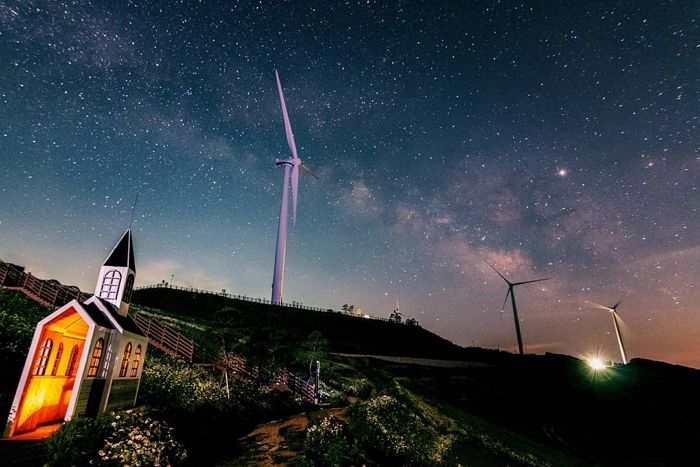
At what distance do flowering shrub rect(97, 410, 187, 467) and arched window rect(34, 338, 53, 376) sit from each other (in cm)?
476

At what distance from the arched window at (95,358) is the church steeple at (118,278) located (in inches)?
149

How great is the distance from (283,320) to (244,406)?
56189 mm

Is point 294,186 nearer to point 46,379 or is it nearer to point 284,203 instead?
point 284,203

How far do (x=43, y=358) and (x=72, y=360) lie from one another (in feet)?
10.2

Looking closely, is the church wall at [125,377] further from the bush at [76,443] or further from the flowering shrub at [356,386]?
the flowering shrub at [356,386]

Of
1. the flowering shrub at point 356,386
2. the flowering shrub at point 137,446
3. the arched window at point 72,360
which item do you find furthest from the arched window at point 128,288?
the flowering shrub at point 356,386

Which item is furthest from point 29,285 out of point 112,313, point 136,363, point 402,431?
point 402,431

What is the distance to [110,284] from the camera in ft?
65.5

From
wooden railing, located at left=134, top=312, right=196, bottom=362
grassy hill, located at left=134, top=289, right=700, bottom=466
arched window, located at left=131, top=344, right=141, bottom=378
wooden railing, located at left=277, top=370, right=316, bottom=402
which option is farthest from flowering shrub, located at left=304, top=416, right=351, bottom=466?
wooden railing, located at left=134, top=312, right=196, bottom=362

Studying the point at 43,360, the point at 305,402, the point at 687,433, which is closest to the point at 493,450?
the point at 305,402

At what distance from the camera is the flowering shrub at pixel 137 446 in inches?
395

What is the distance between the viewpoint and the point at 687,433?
43.9m

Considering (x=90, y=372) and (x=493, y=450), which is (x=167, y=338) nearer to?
(x=90, y=372)

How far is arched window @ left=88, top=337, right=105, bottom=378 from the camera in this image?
50.0ft
